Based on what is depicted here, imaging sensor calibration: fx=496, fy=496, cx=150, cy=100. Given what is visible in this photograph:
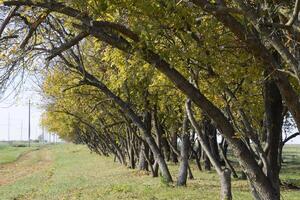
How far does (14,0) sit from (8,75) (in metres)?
2.16

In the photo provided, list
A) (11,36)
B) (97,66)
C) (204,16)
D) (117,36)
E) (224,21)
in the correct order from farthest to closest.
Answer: (97,66) → (11,36) → (117,36) → (204,16) → (224,21)

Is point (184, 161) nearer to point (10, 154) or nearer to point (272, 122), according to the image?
point (272, 122)

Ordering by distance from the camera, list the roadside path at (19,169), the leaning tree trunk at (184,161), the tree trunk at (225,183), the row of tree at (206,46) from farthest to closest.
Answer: the roadside path at (19,169) < the leaning tree trunk at (184,161) < the tree trunk at (225,183) < the row of tree at (206,46)

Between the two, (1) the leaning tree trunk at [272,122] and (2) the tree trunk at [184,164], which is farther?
(2) the tree trunk at [184,164]

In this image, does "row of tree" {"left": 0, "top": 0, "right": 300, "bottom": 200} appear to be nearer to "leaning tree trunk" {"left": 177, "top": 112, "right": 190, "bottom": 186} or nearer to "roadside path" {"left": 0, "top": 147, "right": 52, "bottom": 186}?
"leaning tree trunk" {"left": 177, "top": 112, "right": 190, "bottom": 186}

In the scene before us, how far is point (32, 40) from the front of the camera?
13250mm

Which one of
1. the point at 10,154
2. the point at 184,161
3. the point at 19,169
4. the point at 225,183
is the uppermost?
the point at 10,154

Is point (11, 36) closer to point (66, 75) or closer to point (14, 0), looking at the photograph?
point (14, 0)

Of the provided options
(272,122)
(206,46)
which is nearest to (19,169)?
(272,122)

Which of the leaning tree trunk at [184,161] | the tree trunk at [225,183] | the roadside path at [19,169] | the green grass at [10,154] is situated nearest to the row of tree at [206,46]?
the tree trunk at [225,183]

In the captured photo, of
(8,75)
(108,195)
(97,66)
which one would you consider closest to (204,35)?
(8,75)

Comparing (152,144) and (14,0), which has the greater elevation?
(14,0)

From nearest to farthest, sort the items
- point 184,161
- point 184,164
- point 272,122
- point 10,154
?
point 272,122
point 184,164
point 184,161
point 10,154

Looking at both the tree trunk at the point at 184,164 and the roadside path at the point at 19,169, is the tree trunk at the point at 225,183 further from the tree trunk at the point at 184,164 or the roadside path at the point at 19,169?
the roadside path at the point at 19,169
